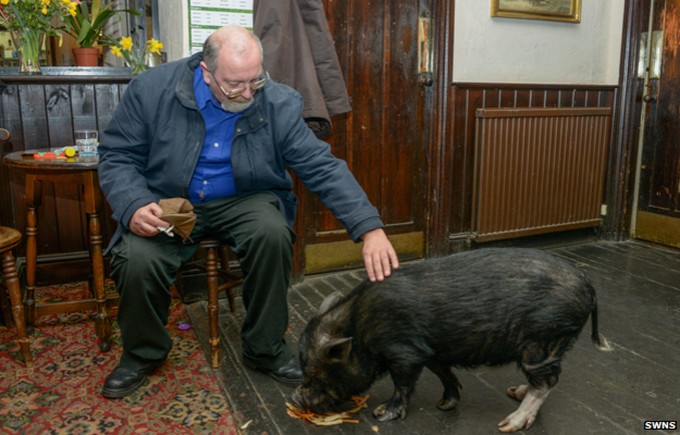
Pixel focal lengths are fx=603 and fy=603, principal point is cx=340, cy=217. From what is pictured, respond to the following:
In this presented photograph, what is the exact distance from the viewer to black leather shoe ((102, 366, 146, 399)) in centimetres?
210

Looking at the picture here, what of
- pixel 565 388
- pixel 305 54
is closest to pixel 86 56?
pixel 305 54

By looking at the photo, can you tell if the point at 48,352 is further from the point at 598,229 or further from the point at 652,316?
the point at 598,229

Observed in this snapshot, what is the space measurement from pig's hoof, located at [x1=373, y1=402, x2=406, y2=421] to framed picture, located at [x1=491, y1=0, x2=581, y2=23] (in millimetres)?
2630

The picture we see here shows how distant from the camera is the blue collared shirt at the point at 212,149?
224 cm

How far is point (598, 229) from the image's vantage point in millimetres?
4355

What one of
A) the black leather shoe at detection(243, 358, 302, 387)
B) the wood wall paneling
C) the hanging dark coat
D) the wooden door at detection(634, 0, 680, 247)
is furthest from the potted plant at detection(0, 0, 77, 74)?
the wooden door at detection(634, 0, 680, 247)

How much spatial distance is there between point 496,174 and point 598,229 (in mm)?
1128

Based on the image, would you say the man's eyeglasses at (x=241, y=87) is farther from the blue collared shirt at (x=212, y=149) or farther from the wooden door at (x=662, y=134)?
the wooden door at (x=662, y=134)

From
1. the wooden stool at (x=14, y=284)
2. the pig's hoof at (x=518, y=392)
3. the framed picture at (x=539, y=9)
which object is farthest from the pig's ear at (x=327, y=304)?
the framed picture at (x=539, y=9)

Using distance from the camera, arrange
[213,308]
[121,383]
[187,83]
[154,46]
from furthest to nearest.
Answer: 1. [154,46]
2. [213,308]
3. [187,83]
4. [121,383]

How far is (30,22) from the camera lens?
113 inches

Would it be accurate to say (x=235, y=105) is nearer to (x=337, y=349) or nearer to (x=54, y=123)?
(x=337, y=349)

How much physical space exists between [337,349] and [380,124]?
204 cm

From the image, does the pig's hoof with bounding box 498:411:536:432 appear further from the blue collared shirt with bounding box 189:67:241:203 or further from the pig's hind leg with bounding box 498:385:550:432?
the blue collared shirt with bounding box 189:67:241:203
